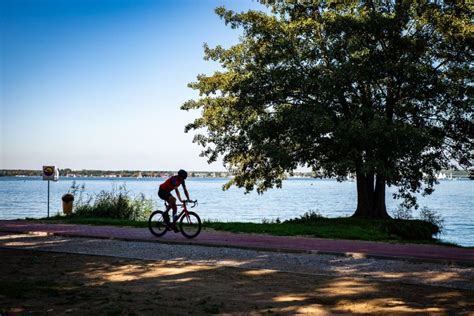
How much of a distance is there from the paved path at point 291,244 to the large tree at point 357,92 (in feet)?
21.5

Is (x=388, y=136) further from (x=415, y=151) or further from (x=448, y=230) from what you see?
(x=448, y=230)

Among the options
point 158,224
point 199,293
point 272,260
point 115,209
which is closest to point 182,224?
point 158,224

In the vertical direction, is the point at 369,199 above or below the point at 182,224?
above

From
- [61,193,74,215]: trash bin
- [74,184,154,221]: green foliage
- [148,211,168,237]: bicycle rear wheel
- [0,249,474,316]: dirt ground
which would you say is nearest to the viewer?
[0,249,474,316]: dirt ground

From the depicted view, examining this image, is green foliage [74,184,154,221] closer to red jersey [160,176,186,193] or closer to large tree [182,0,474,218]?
large tree [182,0,474,218]

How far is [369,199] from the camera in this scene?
84.0 ft

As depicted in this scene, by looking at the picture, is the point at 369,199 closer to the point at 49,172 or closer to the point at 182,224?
the point at 182,224

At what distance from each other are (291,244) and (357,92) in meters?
12.3

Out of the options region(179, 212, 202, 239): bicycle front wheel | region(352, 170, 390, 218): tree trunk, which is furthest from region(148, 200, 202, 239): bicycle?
region(352, 170, 390, 218): tree trunk

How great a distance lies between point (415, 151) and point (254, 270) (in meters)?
12.7

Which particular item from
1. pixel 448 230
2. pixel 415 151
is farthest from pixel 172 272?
pixel 448 230

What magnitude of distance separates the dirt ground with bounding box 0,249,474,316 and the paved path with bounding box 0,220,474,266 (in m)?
2.80

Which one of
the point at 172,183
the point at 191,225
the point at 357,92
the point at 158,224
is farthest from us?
the point at 357,92

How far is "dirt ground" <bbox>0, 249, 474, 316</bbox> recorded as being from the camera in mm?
6918
